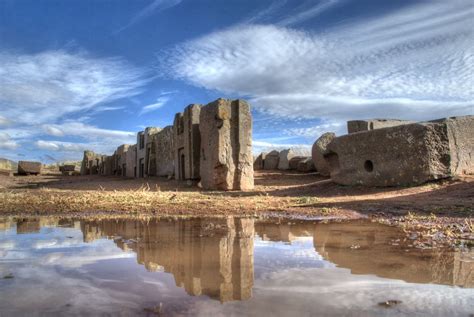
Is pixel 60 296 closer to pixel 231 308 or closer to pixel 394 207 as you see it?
pixel 231 308

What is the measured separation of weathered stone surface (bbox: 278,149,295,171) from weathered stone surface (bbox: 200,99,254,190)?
941 cm

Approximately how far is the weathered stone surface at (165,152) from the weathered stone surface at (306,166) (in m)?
6.81

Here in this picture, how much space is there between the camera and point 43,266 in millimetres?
3078

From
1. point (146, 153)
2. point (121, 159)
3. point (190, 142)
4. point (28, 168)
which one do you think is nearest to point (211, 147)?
point (190, 142)

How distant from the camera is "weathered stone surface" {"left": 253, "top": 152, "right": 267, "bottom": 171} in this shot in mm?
24109

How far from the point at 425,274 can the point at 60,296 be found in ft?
7.99

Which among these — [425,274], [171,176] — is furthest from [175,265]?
[171,176]

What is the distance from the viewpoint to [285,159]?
74.0 ft

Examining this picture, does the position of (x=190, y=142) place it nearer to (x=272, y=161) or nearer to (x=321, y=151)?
(x=321, y=151)

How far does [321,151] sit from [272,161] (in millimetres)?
6250

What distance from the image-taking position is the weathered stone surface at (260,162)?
24109mm

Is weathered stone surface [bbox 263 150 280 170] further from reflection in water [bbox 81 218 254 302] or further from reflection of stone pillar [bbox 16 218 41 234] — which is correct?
reflection of stone pillar [bbox 16 218 41 234]

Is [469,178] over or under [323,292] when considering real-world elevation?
over

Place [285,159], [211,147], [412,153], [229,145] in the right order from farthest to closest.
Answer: [285,159] < [211,147] < [229,145] < [412,153]
